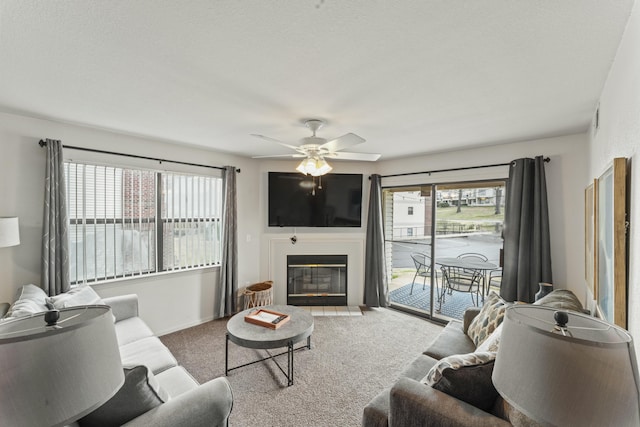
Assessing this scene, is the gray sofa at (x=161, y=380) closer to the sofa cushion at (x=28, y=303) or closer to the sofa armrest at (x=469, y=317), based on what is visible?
the sofa cushion at (x=28, y=303)

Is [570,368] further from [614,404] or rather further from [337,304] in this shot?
[337,304]

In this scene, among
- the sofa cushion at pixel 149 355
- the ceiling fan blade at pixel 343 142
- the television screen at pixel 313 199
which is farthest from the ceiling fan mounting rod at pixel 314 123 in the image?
the sofa cushion at pixel 149 355

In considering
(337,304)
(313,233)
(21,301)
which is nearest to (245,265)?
(313,233)

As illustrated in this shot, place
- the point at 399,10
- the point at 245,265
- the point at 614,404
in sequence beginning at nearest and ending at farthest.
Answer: the point at 614,404
the point at 399,10
the point at 245,265

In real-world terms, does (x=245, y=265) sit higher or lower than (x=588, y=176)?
lower

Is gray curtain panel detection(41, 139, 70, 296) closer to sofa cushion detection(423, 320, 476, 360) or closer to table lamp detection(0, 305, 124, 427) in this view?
table lamp detection(0, 305, 124, 427)

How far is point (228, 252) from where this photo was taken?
394cm

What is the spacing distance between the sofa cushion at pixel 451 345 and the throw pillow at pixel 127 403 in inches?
76.1

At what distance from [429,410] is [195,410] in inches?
45.6

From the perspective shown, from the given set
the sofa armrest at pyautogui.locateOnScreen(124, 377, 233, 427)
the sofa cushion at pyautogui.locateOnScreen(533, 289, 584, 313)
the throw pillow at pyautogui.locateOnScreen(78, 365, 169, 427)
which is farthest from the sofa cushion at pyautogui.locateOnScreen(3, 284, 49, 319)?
the sofa cushion at pyautogui.locateOnScreen(533, 289, 584, 313)

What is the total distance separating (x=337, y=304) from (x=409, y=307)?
115 cm

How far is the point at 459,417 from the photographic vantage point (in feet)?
4.09

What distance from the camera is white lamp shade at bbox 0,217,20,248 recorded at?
7.09 feet

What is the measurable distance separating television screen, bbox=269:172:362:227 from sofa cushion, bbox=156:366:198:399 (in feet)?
8.65
